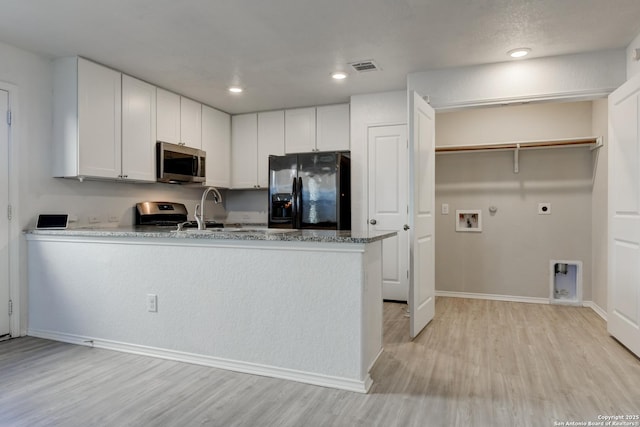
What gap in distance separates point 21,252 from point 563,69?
4660mm

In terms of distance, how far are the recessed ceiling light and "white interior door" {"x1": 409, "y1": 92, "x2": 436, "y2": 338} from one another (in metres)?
0.75

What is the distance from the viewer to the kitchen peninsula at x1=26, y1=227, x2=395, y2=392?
2.27 m

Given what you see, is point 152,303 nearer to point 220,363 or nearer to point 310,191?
point 220,363

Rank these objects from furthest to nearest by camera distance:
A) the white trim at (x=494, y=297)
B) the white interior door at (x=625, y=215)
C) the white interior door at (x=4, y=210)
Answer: the white trim at (x=494, y=297) < the white interior door at (x=4, y=210) < the white interior door at (x=625, y=215)

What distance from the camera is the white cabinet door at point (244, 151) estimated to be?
514 centimetres

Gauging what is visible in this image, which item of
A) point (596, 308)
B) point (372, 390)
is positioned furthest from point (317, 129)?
point (596, 308)

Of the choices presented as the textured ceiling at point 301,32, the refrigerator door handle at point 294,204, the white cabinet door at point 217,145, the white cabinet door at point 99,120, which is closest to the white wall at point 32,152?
the textured ceiling at point 301,32

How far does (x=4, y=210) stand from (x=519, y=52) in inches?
166

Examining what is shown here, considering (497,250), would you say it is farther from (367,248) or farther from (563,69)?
(367,248)

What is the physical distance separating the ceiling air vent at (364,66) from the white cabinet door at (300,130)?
1310 millimetres

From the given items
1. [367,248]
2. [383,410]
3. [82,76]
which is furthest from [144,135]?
[383,410]

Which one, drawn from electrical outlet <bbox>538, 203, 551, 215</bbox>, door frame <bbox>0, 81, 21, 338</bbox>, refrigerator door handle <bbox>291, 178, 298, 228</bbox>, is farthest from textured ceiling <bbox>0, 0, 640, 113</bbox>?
electrical outlet <bbox>538, 203, 551, 215</bbox>

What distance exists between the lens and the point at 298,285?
7.72 feet

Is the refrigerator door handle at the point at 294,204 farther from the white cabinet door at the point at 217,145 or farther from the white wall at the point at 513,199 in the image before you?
the white wall at the point at 513,199
